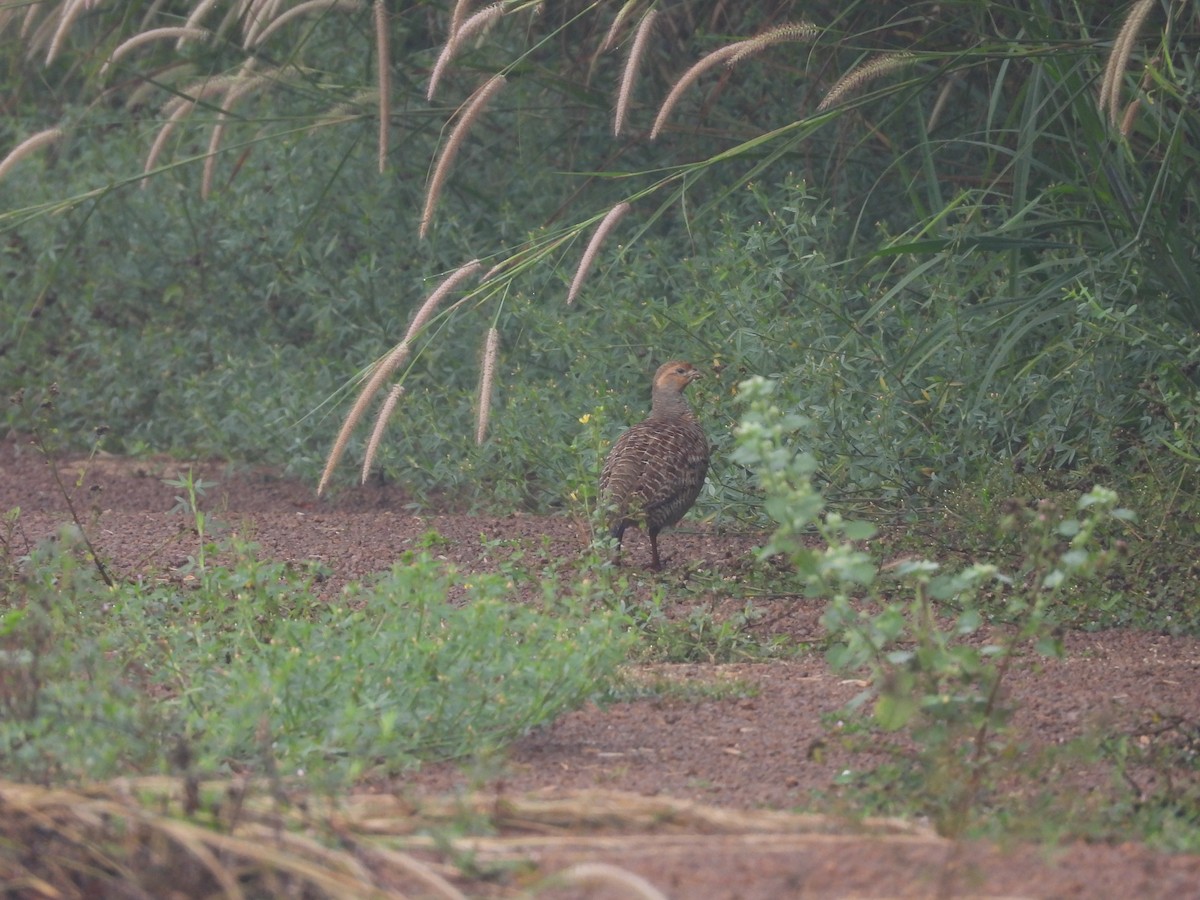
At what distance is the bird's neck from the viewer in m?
6.25

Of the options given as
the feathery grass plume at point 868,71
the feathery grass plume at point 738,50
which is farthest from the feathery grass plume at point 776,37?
the feathery grass plume at point 868,71

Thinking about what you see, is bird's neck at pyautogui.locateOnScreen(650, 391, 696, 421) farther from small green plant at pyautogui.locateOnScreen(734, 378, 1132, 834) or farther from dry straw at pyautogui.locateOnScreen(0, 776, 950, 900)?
dry straw at pyautogui.locateOnScreen(0, 776, 950, 900)

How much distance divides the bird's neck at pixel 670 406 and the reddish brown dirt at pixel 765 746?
503 mm

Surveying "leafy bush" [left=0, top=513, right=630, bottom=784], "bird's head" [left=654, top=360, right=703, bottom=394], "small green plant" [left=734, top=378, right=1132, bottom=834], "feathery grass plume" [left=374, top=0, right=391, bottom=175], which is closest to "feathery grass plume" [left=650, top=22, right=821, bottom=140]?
"bird's head" [left=654, top=360, right=703, bottom=394]

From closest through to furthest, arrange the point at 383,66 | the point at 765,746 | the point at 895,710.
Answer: the point at 895,710 → the point at 765,746 → the point at 383,66

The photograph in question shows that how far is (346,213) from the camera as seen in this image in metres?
8.87

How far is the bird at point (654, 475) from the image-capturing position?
5652mm

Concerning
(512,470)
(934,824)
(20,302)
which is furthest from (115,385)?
(934,824)

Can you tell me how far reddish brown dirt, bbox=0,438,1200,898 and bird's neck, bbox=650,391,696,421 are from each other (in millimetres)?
503

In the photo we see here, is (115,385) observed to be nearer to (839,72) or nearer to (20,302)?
(20,302)

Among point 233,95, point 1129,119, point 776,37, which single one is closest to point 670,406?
point 776,37

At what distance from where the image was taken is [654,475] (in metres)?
5.70

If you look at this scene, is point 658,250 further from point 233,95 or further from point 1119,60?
point 1119,60

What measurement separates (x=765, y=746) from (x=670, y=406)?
2.58m
